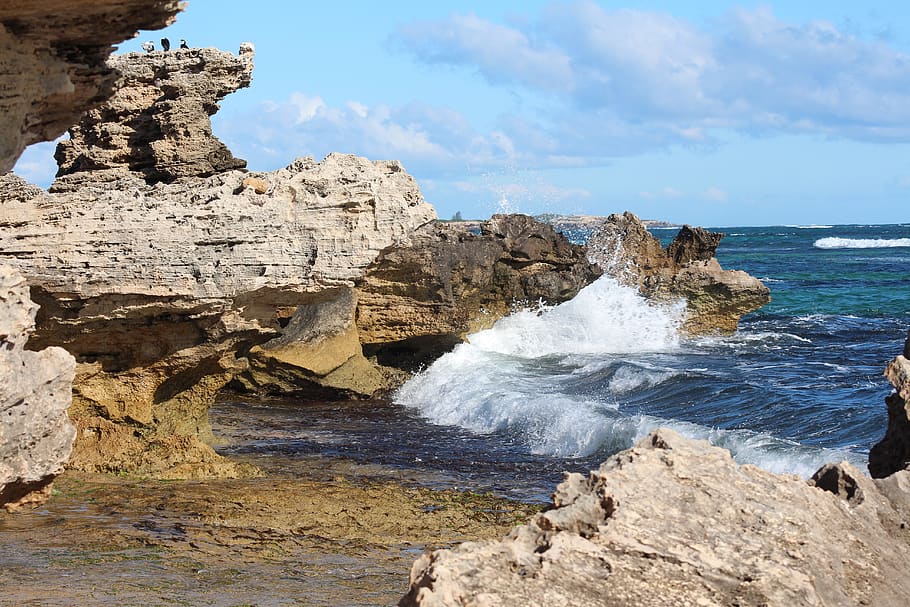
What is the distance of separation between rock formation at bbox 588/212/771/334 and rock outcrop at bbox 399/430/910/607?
19.9 meters

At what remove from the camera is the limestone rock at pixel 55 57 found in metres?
4.57

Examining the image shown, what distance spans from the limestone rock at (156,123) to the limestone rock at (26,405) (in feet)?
20.2

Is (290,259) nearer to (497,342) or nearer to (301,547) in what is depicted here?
(301,547)

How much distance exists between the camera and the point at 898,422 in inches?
200

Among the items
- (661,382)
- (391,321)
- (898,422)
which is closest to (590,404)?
(661,382)

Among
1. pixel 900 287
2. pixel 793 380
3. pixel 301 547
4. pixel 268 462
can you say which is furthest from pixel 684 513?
pixel 900 287

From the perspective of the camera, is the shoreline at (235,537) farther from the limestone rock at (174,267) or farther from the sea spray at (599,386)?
the sea spray at (599,386)

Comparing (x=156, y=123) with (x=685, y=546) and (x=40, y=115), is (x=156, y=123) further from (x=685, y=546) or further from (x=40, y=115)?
(x=685, y=546)

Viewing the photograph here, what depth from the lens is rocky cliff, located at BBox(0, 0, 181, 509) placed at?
4668 millimetres

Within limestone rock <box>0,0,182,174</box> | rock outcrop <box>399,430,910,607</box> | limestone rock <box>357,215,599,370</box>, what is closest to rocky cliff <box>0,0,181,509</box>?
limestone rock <box>0,0,182,174</box>

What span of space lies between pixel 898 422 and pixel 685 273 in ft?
62.1

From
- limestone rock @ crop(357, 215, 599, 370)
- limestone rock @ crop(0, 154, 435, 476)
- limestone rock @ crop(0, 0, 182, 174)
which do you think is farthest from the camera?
limestone rock @ crop(357, 215, 599, 370)

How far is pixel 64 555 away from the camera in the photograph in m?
6.67

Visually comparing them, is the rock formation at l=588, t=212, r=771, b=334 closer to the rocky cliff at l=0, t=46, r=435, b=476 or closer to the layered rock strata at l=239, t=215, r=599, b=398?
the layered rock strata at l=239, t=215, r=599, b=398
